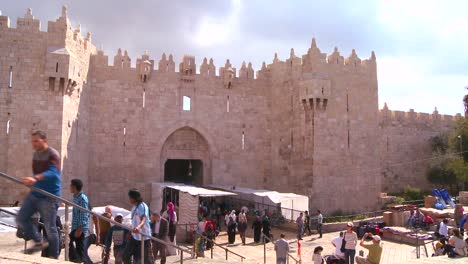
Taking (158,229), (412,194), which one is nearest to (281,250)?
(158,229)

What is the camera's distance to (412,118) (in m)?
29.7

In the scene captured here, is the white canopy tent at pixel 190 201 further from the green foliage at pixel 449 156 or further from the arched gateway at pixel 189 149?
the green foliage at pixel 449 156

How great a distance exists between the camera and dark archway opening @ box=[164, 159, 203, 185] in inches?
956

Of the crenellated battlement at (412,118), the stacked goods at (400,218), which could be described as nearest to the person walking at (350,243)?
the stacked goods at (400,218)

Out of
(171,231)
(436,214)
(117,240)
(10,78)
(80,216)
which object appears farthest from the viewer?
(436,214)

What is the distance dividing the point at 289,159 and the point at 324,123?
241 cm

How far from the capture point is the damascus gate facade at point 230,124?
20.2m

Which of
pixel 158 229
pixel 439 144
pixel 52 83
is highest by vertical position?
pixel 52 83

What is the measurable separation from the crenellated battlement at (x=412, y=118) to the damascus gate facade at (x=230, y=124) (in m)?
7.21

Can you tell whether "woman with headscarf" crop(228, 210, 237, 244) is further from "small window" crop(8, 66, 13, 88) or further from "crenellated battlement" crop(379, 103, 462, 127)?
"crenellated battlement" crop(379, 103, 462, 127)

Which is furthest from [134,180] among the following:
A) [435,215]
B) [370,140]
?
[435,215]

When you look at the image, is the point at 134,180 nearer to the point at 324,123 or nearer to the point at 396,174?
the point at 324,123

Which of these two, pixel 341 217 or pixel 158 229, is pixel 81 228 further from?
pixel 341 217

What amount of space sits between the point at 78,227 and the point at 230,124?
16338 mm
